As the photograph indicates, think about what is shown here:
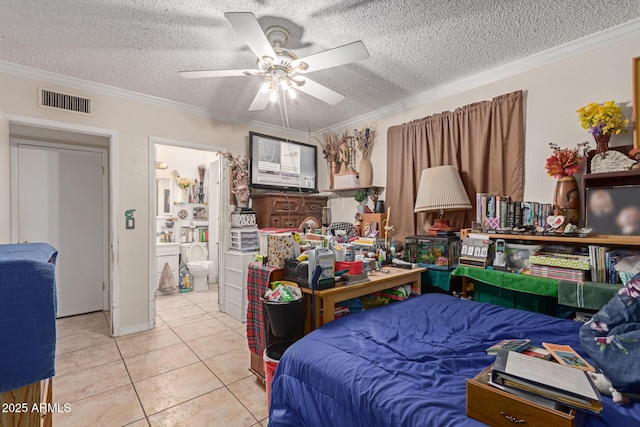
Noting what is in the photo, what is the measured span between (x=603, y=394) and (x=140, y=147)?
3.99 m

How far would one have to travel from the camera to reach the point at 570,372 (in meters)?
1.00

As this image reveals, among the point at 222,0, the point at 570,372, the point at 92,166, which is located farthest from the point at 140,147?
the point at 570,372

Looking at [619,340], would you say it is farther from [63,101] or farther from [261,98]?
[63,101]

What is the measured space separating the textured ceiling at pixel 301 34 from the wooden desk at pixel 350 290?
180cm

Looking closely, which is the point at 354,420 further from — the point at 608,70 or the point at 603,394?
the point at 608,70

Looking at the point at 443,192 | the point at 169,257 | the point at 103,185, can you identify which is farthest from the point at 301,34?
the point at 169,257

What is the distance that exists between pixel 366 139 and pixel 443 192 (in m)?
1.49

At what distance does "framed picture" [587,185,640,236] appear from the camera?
72.7 inches

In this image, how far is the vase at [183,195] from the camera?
5.23 metres

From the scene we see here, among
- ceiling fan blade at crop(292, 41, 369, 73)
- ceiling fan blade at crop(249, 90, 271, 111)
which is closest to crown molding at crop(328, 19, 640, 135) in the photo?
ceiling fan blade at crop(292, 41, 369, 73)

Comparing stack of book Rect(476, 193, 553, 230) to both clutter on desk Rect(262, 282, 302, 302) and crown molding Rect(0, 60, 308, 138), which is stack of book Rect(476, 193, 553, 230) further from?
crown molding Rect(0, 60, 308, 138)

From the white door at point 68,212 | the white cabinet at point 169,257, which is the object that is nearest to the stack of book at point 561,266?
the white door at point 68,212

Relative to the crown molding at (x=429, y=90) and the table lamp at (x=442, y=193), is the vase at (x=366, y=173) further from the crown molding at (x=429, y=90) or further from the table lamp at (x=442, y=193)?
the table lamp at (x=442, y=193)

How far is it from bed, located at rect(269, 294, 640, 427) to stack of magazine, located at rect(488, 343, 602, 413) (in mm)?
107
